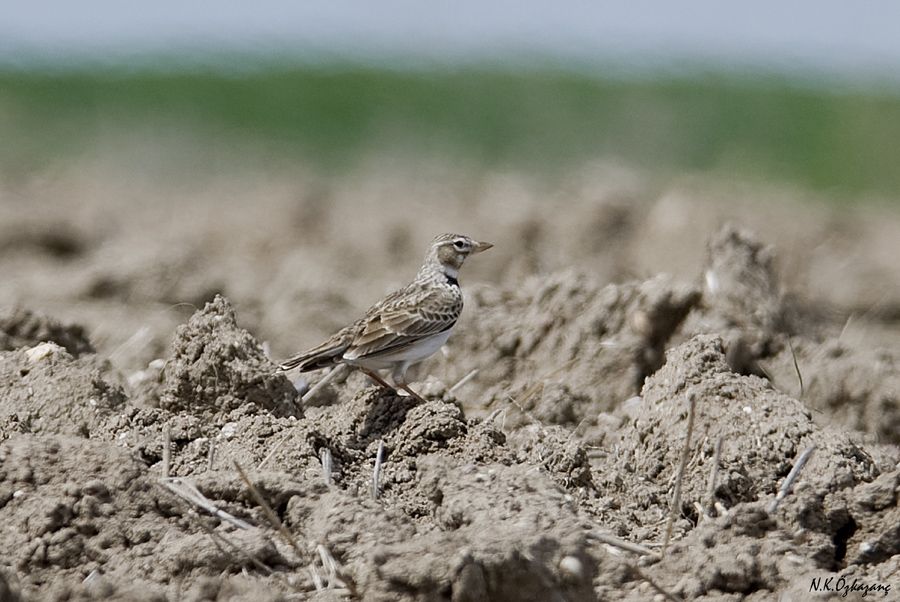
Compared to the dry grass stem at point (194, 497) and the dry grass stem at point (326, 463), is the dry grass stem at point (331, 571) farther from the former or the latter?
the dry grass stem at point (326, 463)

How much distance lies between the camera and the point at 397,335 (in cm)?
566

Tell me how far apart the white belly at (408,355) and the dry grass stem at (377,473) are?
86cm

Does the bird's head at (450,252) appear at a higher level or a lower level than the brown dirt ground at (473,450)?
higher

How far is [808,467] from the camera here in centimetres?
455

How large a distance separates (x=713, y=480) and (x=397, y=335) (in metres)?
1.55

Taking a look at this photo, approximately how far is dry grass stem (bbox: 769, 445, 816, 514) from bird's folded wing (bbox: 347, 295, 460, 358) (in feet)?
5.51

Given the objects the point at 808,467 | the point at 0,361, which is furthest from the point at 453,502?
the point at 0,361

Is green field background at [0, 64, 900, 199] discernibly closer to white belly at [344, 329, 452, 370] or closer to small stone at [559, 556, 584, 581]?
white belly at [344, 329, 452, 370]

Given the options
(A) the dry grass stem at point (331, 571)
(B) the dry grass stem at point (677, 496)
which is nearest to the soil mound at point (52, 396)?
(A) the dry grass stem at point (331, 571)

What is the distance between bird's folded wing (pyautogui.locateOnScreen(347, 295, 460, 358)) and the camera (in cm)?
557

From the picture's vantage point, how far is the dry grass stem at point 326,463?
440cm

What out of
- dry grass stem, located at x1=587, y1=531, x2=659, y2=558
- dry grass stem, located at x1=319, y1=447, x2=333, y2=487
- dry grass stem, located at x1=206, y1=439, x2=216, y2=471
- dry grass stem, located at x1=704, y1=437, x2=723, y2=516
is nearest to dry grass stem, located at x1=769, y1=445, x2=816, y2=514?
dry grass stem, located at x1=704, y1=437, x2=723, y2=516

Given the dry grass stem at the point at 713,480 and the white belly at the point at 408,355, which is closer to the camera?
the dry grass stem at the point at 713,480

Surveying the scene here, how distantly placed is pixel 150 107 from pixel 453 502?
20535mm
